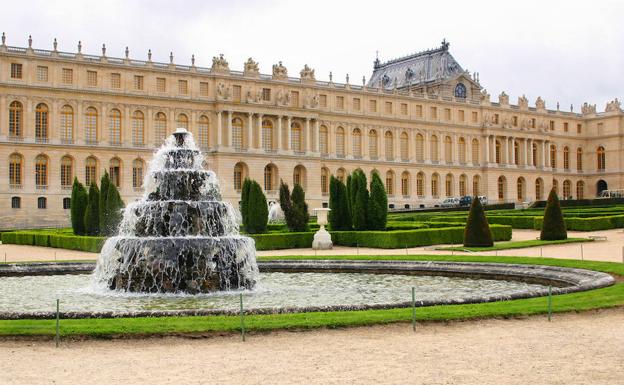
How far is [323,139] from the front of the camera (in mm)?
67312

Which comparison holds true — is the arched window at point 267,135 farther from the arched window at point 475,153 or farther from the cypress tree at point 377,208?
the cypress tree at point 377,208

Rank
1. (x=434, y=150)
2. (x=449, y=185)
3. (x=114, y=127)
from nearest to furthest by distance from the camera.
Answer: (x=114, y=127), (x=434, y=150), (x=449, y=185)

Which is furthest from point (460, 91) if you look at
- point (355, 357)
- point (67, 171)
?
point (355, 357)

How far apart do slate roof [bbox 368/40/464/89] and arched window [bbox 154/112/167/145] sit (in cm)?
2940

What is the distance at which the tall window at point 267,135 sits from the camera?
6356cm

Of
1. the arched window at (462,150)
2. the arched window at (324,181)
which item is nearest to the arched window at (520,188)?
the arched window at (462,150)

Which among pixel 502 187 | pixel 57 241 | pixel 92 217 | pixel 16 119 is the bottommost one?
pixel 57 241

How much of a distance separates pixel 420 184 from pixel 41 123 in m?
37.3

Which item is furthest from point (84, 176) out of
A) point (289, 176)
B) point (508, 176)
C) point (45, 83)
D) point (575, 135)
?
point (575, 135)

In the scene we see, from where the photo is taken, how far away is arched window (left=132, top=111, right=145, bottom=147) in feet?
190

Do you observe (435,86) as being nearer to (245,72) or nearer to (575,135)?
(575,135)

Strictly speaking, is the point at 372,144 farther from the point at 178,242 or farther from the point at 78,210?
the point at 178,242

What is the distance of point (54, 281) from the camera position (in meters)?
18.1

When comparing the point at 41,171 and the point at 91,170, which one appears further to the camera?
the point at 91,170
